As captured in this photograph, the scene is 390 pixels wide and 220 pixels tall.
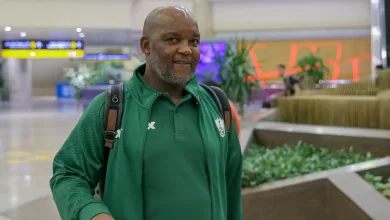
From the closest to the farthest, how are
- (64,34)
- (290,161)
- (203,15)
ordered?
(290,161) → (203,15) → (64,34)

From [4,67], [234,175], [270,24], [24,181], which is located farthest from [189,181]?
[4,67]

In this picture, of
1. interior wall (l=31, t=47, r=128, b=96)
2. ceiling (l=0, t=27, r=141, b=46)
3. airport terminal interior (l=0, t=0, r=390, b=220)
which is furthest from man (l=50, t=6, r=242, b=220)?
interior wall (l=31, t=47, r=128, b=96)

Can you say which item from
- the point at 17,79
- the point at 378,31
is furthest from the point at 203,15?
the point at 17,79

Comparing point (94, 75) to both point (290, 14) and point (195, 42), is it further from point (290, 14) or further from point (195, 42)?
point (195, 42)

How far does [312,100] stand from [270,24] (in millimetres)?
8507

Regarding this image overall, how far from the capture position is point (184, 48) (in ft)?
4.60

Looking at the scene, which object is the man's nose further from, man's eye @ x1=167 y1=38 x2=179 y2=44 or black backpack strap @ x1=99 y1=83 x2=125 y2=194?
black backpack strap @ x1=99 y1=83 x2=125 y2=194

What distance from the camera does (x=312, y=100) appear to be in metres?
7.25

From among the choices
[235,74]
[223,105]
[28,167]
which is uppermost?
[235,74]

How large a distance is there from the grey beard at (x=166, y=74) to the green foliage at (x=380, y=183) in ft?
8.82

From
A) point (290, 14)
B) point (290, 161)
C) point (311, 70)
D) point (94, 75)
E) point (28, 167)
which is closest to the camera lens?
point (290, 161)

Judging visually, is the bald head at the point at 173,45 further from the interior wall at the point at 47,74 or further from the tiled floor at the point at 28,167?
the interior wall at the point at 47,74

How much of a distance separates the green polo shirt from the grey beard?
0.27 feet

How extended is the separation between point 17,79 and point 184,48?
95.9 feet
